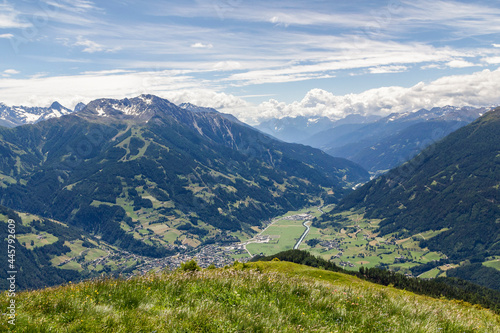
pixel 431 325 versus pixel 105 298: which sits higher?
pixel 105 298

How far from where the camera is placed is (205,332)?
7.29 meters

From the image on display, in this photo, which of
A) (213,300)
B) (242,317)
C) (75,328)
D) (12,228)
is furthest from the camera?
(12,228)

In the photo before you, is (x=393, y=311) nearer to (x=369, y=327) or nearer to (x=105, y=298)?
(x=369, y=327)

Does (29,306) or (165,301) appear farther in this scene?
(165,301)

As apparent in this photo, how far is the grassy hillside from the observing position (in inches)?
287

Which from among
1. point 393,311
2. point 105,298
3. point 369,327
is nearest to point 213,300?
point 105,298

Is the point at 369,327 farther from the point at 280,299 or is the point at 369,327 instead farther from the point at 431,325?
the point at 280,299

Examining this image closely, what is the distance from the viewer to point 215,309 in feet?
27.0

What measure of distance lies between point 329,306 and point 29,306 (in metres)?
9.09

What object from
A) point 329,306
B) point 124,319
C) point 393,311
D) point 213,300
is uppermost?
point 124,319

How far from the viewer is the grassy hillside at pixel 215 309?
23.9 feet

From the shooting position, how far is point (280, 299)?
32.3ft

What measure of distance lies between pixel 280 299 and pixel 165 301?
3.78 metres

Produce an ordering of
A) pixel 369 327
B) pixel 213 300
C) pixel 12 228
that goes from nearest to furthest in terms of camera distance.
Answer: pixel 369 327
pixel 213 300
pixel 12 228
